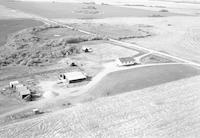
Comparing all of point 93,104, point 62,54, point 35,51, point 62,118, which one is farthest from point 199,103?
point 35,51

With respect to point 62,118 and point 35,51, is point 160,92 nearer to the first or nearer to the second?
point 62,118

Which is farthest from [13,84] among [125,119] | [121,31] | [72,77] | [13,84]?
[121,31]

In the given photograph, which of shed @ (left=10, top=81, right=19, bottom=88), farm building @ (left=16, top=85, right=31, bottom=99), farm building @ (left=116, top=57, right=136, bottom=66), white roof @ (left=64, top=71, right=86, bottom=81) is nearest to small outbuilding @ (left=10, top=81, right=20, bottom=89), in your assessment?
shed @ (left=10, top=81, right=19, bottom=88)

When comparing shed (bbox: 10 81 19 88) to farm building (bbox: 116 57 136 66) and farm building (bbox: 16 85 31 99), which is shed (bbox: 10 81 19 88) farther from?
farm building (bbox: 116 57 136 66)

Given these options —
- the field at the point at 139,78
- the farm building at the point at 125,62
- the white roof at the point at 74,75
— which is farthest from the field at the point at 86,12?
the white roof at the point at 74,75

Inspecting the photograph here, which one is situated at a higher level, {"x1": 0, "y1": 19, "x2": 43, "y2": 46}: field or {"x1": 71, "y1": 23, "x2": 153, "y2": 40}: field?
{"x1": 0, "y1": 19, "x2": 43, "y2": 46}: field
